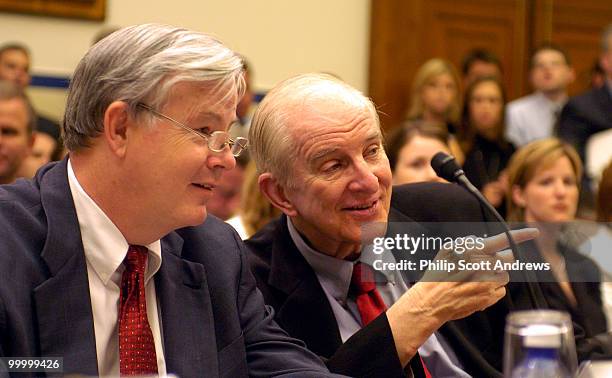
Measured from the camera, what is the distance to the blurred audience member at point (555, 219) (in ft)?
7.11

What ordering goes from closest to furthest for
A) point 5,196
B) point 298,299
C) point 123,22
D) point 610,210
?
point 5,196, point 298,299, point 610,210, point 123,22

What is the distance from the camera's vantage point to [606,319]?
2275 millimetres

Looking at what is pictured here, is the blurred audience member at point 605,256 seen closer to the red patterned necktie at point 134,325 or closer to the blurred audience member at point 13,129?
the red patterned necktie at point 134,325

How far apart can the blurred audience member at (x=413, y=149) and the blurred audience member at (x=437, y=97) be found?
2.35 metres

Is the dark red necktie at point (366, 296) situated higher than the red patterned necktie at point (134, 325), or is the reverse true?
the red patterned necktie at point (134, 325)

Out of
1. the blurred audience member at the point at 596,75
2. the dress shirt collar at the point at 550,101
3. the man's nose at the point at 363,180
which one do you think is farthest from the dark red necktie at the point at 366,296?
the blurred audience member at the point at 596,75

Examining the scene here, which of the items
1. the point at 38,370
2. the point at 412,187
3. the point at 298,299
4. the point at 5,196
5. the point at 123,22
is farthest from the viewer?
the point at 123,22

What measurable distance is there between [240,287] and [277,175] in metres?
0.41

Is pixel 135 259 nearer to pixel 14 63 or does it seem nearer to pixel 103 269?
pixel 103 269

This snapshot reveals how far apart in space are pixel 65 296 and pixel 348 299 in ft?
2.84

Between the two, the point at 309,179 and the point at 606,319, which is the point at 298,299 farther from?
the point at 606,319

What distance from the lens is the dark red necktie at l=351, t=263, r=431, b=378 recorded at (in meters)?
2.48

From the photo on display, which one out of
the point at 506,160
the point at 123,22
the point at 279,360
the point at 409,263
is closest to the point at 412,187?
the point at 409,263

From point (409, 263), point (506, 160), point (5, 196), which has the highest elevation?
point (5, 196)
